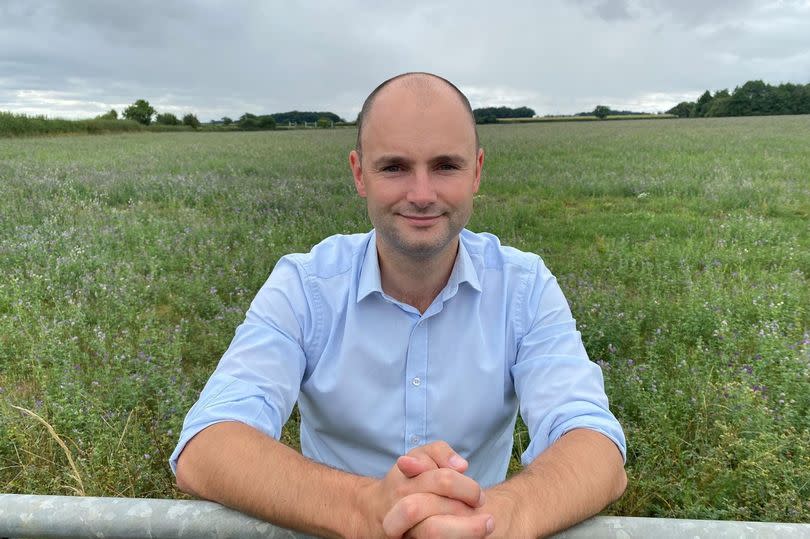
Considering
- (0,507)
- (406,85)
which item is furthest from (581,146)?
(0,507)

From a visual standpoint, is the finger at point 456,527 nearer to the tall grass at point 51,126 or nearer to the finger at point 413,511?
the finger at point 413,511

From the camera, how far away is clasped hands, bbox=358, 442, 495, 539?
49.6 inches

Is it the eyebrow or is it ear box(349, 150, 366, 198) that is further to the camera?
ear box(349, 150, 366, 198)

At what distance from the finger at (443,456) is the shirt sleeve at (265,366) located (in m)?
0.65

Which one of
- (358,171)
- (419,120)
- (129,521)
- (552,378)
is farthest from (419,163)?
(129,521)

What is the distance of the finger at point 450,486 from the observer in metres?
1.32

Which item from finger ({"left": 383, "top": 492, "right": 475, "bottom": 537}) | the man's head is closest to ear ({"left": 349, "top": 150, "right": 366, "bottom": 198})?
the man's head

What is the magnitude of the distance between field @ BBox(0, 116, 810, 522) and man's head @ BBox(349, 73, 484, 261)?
6.30 feet

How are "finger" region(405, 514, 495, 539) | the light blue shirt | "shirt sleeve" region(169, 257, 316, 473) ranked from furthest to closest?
the light blue shirt, "shirt sleeve" region(169, 257, 316, 473), "finger" region(405, 514, 495, 539)

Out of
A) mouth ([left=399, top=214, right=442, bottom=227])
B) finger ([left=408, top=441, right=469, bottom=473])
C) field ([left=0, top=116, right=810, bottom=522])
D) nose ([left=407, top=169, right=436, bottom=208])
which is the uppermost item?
nose ([left=407, top=169, right=436, bottom=208])

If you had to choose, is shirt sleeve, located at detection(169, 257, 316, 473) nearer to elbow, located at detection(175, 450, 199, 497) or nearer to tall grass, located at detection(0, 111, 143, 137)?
elbow, located at detection(175, 450, 199, 497)

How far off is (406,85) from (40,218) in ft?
28.7

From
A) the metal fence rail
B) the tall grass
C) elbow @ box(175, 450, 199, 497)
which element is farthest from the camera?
the tall grass

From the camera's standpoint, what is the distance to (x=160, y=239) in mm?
7379
